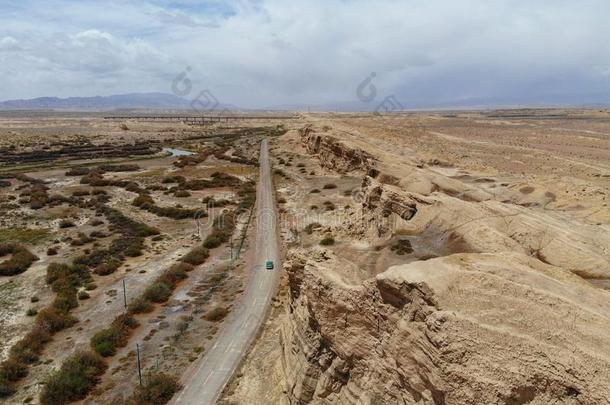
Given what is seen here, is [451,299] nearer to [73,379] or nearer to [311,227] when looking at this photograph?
[73,379]

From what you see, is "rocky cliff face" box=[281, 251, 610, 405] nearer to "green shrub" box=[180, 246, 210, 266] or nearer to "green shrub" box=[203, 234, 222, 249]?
"green shrub" box=[180, 246, 210, 266]

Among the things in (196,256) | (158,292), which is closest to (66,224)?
(196,256)

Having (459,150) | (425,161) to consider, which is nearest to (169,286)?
(425,161)

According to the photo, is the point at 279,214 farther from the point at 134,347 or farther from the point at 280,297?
the point at 134,347

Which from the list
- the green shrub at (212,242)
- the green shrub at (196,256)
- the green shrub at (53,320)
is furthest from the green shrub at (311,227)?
the green shrub at (53,320)

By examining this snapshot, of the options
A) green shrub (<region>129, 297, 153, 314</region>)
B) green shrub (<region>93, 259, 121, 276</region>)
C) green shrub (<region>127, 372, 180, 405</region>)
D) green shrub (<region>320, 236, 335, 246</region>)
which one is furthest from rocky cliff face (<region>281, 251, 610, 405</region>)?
green shrub (<region>93, 259, 121, 276</region>)

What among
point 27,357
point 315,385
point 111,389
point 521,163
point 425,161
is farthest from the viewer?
point 521,163
